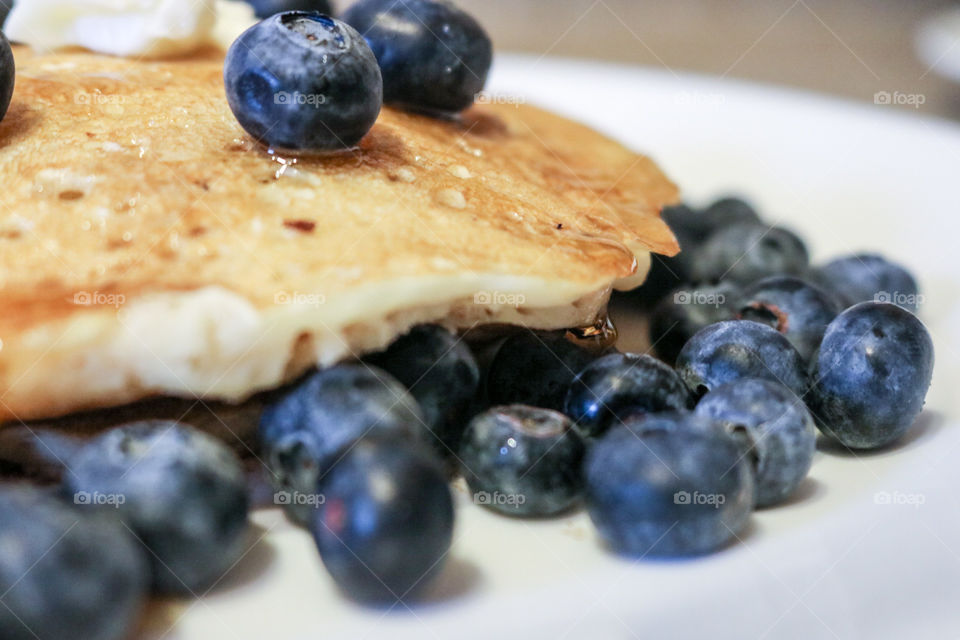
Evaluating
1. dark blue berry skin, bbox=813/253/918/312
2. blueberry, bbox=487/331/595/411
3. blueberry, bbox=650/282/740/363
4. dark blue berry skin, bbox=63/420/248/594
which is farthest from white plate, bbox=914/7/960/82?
dark blue berry skin, bbox=63/420/248/594

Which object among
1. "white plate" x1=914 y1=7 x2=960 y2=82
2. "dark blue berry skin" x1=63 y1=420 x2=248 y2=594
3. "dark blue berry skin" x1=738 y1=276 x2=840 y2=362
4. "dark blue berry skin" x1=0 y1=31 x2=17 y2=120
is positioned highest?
"white plate" x1=914 y1=7 x2=960 y2=82

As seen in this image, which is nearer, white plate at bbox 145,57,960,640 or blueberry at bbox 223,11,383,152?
white plate at bbox 145,57,960,640

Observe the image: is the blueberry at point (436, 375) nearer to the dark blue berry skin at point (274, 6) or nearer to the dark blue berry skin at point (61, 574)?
the dark blue berry skin at point (61, 574)

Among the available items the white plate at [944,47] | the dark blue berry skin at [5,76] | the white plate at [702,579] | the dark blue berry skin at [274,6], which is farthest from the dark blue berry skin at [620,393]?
the white plate at [944,47]

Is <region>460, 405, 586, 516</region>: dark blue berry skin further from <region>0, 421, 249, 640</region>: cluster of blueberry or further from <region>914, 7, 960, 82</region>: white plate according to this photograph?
<region>914, 7, 960, 82</region>: white plate

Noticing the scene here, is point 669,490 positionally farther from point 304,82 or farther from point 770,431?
point 304,82

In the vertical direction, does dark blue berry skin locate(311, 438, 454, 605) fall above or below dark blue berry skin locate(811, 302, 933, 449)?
below
